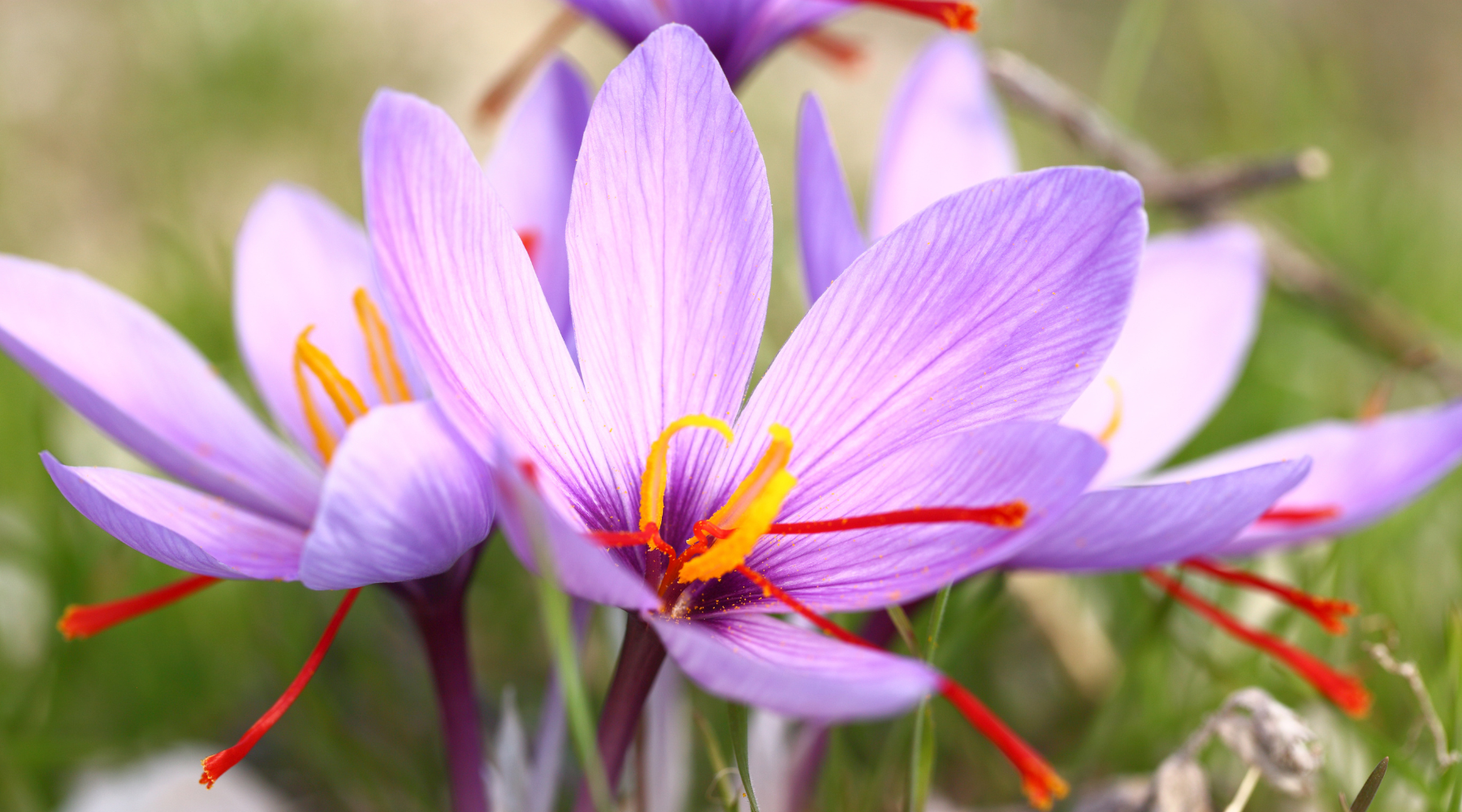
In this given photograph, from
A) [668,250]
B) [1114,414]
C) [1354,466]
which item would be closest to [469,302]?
[668,250]

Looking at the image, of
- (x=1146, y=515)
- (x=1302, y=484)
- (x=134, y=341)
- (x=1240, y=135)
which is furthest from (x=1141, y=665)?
(x=1240, y=135)

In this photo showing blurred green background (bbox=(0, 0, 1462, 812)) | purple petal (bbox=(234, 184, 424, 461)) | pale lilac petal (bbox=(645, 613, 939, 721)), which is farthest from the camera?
blurred green background (bbox=(0, 0, 1462, 812))

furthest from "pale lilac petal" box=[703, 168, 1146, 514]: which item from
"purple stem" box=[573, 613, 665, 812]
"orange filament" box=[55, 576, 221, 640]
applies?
"orange filament" box=[55, 576, 221, 640]

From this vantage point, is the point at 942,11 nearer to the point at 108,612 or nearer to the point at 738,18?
the point at 738,18

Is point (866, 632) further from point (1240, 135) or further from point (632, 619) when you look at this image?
point (1240, 135)

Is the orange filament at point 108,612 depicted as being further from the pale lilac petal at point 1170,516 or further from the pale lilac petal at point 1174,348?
the pale lilac petal at point 1174,348

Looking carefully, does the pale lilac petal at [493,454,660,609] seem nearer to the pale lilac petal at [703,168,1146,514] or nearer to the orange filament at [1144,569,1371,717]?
the pale lilac petal at [703,168,1146,514]

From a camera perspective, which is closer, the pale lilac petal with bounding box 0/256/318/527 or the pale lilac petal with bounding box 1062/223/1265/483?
the pale lilac petal with bounding box 0/256/318/527
